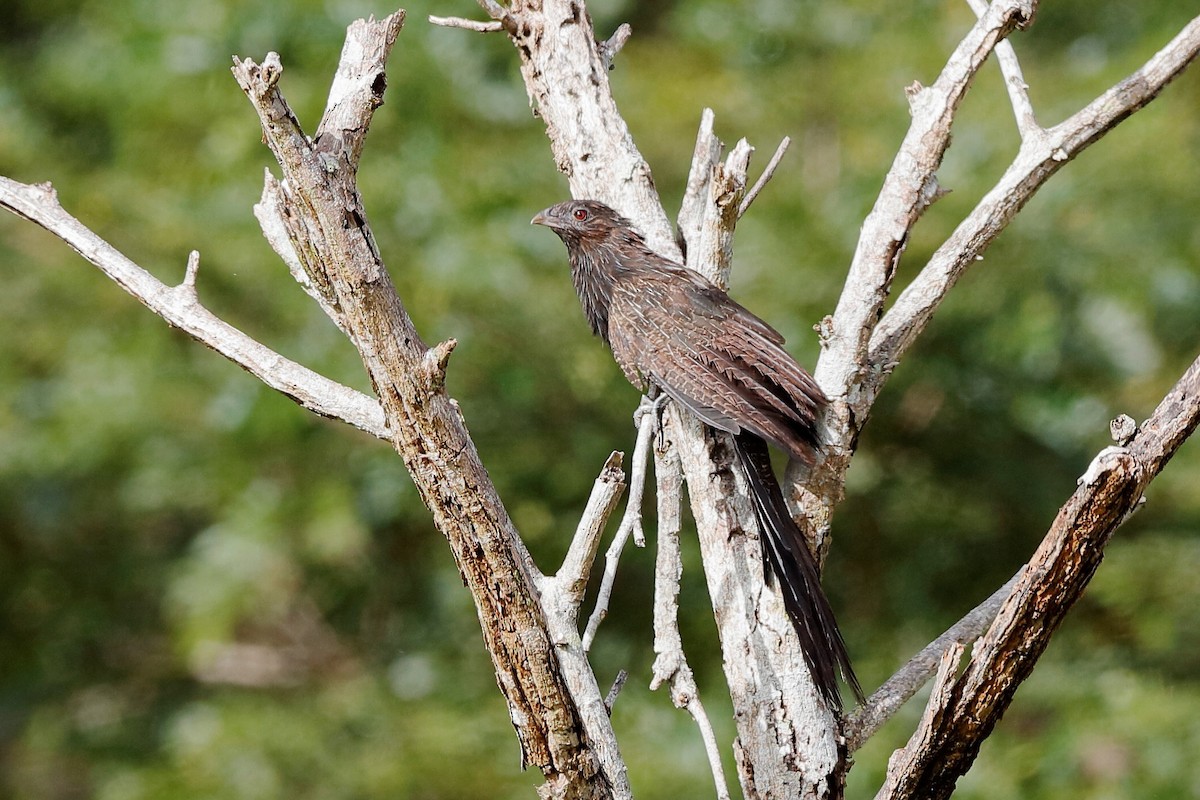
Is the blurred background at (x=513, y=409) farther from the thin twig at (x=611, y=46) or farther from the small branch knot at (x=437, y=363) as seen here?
the small branch knot at (x=437, y=363)

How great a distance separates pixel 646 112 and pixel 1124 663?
Result: 3230 millimetres

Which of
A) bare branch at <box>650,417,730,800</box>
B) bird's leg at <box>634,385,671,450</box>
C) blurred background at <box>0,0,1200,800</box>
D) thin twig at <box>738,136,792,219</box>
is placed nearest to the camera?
bare branch at <box>650,417,730,800</box>

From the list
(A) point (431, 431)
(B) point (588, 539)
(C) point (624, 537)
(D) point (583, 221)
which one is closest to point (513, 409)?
(D) point (583, 221)

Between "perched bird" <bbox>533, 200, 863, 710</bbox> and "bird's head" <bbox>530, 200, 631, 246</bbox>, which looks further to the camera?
"bird's head" <bbox>530, 200, 631, 246</bbox>

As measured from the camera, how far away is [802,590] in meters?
2.25

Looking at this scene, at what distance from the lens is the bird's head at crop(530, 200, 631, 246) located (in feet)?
9.43

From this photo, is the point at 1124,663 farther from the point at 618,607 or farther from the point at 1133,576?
the point at 618,607

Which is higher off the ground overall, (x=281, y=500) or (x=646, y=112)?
(x=646, y=112)

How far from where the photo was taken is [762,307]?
480cm

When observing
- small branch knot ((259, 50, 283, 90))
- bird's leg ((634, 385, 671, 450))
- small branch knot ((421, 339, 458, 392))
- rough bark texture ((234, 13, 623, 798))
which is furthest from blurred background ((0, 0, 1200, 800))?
small branch knot ((259, 50, 283, 90))

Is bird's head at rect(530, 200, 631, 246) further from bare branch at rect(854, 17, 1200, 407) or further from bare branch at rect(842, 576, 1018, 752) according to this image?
bare branch at rect(842, 576, 1018, 752)

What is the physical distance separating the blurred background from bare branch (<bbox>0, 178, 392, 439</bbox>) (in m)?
2.18

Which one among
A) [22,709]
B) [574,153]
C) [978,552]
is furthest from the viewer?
→ [22,709]

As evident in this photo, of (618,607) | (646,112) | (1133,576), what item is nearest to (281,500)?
(618,607)
